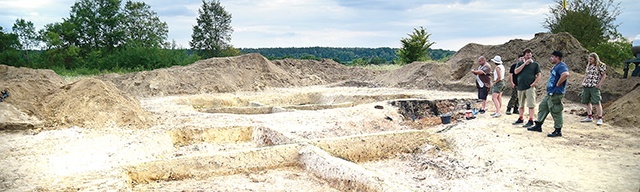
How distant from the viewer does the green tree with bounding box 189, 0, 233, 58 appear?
41469 millimetres

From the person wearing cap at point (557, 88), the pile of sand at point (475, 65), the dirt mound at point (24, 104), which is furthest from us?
the pile of sand at point (475, 65)

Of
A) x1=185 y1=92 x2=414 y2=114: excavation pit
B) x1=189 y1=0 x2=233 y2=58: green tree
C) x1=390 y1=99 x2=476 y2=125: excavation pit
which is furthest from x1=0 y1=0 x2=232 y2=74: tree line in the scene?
x1=390 y1=99 x2=476 y2=125: excavation pit

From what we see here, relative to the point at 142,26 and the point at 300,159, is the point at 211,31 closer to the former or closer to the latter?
the point at 142,26

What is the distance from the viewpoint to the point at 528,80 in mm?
7766

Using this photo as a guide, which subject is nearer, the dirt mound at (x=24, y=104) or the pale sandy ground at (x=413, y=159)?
the pale sandy ground at (x=413, y=159)

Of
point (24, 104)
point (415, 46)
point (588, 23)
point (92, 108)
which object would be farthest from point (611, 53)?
point (24, 104)

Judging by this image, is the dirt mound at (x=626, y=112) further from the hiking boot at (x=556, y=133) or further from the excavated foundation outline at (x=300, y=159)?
the excavated foundation outline at (x=300, y=159)

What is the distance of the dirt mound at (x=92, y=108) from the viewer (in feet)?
26.8

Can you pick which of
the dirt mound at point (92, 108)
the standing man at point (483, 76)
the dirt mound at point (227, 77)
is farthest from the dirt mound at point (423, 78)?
the dirt mound at point (92, 108)

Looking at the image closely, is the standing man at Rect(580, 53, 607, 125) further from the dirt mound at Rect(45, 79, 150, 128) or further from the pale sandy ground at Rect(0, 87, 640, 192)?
the dirt mound at Rect(45, 79, 150, 128)

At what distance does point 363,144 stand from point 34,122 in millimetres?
6015

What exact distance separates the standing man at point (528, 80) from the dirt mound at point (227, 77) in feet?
39.7

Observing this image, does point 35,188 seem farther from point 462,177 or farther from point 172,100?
point 172,100

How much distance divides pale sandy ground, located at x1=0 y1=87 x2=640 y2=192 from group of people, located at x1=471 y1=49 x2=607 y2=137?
287 millimetres
